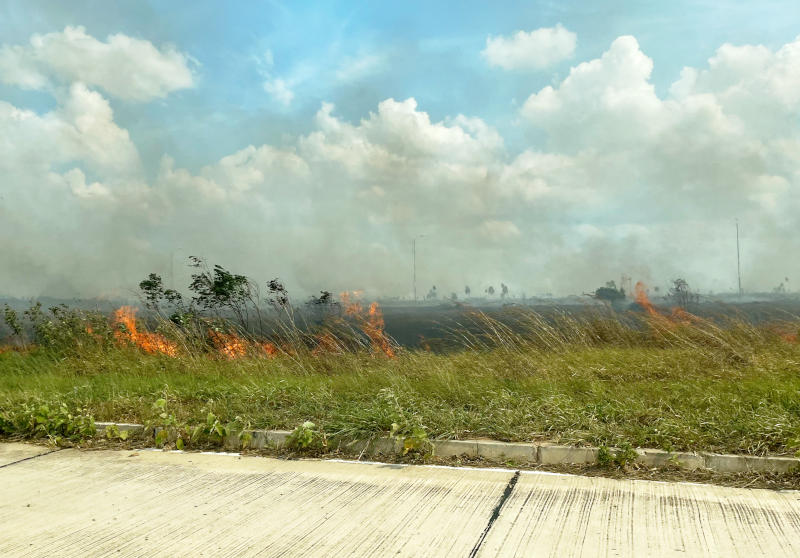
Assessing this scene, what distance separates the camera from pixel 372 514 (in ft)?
14.8

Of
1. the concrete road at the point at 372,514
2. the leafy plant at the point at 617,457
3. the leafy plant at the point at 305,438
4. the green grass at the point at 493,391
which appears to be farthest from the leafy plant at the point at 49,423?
the leafy plant at the point at 617,457

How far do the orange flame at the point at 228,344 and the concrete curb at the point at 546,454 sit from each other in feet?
17.6

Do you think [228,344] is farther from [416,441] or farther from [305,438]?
[416,441]


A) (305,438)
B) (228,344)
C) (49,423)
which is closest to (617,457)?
(305,438)

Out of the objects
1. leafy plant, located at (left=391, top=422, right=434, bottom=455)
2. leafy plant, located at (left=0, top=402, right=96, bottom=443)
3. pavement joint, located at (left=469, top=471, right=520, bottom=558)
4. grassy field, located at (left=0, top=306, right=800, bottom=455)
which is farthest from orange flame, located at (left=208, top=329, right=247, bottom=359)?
pavement joint, located at (left=469, top=471, right=520, bottom=558)

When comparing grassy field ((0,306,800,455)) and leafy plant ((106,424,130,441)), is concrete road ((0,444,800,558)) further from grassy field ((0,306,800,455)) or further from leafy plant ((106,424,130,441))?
leafy plant ((106,424,130,441))

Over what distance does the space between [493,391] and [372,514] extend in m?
3.09

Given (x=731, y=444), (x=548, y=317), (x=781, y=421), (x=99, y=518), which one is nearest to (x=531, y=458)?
(x=731, y=444)

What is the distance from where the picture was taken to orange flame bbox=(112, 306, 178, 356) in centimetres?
1198

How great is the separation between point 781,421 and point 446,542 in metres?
3.59

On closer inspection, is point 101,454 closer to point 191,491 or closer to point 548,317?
point 191,491

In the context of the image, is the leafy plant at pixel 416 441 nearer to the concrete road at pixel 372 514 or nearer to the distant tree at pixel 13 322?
the concrete road at pixel 372 514

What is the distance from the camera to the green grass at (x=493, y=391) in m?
6.06

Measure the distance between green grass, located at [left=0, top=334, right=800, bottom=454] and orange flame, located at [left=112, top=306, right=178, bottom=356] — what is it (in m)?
0.46
